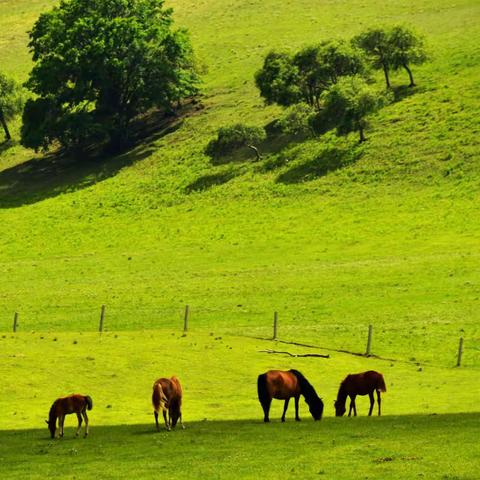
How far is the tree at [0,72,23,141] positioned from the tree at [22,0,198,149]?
807 centimetres

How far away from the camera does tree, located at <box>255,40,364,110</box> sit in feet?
410

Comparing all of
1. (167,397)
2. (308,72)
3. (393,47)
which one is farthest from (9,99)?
(167,397)

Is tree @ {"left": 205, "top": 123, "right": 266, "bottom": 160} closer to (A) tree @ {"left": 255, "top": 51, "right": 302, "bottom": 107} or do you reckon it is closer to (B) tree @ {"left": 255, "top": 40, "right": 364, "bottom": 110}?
(A) tree @ {"left": 255, "top": 51, "right": 302, "bottom": 107}

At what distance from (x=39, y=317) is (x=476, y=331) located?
26895mm

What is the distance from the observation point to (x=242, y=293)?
255 feet

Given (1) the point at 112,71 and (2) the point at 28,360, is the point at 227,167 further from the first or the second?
(2) the point at 28,360

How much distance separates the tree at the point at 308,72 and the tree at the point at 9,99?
110 ft

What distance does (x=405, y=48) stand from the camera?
126 meters

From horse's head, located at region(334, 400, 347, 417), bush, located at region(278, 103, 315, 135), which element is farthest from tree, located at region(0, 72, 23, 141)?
horse's head, located at region(334, 400, 347, 417)

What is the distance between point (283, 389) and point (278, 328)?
26760mm

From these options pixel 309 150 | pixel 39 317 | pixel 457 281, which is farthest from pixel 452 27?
pixel 39 317

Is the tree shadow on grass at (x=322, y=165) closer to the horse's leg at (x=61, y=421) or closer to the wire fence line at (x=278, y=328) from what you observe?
the wire fence line at (x=278, y=328)

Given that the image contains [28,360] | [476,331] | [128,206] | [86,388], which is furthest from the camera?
[128,206]

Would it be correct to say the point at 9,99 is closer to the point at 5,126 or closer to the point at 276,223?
the point at 5,126
